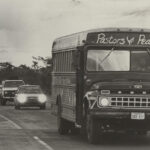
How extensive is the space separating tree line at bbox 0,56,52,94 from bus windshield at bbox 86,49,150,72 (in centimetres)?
4641

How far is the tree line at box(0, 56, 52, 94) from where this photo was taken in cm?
7075

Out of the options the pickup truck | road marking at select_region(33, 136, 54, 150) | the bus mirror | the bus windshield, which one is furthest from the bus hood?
the pickup truck

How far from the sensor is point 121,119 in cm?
1653

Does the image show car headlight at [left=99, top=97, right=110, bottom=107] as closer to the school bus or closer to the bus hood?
the school bus

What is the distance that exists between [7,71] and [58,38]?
98.1m

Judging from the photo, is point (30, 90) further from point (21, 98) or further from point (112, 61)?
point (112, 61)

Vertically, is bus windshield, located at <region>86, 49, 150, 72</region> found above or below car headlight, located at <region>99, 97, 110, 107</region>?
above

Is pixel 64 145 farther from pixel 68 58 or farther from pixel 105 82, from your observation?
pixel 68 58

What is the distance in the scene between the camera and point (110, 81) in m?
16.8

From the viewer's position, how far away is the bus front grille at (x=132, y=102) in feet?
54.2

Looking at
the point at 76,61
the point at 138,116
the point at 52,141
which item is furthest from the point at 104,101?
the point at 52,141

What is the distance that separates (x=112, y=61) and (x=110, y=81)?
686mm

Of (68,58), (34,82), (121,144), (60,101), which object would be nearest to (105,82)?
(121,144)

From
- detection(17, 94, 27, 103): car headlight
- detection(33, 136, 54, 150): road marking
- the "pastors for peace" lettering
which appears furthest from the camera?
detection(17, 94, 27, 103): car headlight
